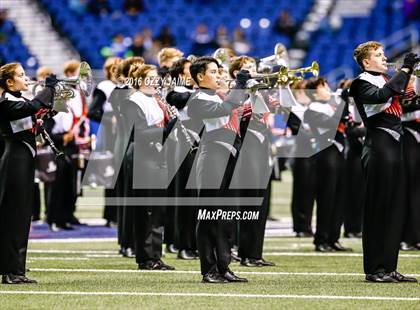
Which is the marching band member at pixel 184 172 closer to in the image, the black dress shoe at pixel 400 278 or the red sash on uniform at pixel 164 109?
the red sash on uniform at pixel 164 109

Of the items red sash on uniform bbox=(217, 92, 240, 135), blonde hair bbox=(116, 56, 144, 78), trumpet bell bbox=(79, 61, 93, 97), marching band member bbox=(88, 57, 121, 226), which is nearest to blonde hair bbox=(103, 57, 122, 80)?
marching band member bbox=(88, 57, 121, 226)

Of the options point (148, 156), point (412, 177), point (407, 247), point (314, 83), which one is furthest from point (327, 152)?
Result: point (148, 156)

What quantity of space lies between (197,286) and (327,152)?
3.82 meters

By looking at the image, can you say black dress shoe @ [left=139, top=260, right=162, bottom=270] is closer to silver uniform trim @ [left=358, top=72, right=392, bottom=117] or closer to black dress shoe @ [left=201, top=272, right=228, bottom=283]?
black dress shoe @ [left=201, top=272, right=228, bottom=283]

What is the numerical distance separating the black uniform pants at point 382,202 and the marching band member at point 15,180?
2.33m

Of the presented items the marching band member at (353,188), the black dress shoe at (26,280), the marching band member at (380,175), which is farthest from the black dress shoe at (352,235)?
the black dress shoe at (26,280)

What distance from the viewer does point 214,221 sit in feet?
25.5

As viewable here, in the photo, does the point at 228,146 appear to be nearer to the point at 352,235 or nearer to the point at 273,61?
the point at 273,61

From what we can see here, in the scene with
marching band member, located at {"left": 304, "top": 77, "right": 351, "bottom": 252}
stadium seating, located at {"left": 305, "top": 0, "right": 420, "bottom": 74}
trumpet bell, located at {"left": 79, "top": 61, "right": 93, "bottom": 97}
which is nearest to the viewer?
trumpet bell, located at {"left": 79, "top": 61, "right": 93, "bottom": 97}

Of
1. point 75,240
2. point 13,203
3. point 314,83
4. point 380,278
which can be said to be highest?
point 314,83

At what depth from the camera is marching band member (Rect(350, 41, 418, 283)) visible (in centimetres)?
779

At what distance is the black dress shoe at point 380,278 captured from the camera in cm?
774

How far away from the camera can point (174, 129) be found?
9227 millimetres

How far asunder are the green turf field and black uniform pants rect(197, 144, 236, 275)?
21cm
